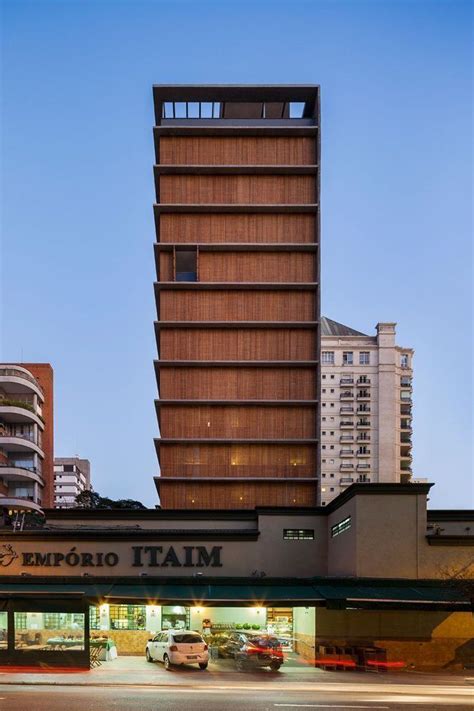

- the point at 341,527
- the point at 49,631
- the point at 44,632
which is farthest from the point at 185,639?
the point at 341,527

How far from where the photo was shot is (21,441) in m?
83.4

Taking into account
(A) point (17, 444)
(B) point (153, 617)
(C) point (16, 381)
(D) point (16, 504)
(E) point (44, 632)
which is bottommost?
(D) point (16, 504)

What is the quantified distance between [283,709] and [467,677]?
11878mm

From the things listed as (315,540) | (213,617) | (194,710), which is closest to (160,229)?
(315,540)

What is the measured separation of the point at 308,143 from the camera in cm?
6869

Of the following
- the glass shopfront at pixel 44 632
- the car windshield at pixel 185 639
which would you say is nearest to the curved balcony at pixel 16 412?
the glass shopfront at pixel 44 632

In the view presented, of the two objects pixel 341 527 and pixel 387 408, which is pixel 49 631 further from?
pixel 387 408

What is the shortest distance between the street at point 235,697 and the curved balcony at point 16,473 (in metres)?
57.9

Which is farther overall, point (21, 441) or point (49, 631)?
point (21, 441)

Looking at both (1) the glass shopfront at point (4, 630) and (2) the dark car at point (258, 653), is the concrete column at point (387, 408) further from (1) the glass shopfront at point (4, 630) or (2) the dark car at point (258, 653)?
(1) the glass shopfront at point (4, 630)

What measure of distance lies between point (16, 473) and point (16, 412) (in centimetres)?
643

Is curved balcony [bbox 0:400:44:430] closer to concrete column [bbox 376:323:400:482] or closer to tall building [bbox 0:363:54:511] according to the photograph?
tall building [bbox 0:363:54:511]

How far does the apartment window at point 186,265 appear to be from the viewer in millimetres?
67688

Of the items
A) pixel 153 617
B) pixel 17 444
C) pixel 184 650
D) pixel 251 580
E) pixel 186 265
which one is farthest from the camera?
pixel 17 444
